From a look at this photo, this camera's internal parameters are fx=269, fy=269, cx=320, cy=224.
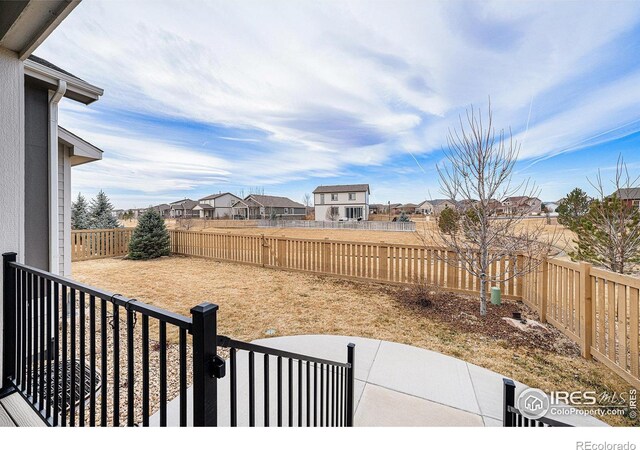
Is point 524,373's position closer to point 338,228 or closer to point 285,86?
point 285,86

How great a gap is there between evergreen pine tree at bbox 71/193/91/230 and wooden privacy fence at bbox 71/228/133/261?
256 inches

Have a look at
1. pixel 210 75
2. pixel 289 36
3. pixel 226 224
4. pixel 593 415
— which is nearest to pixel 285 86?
pixel 210 75

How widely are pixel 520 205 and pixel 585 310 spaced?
5.52ft

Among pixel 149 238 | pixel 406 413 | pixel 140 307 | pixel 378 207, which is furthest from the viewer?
pixel 378 207

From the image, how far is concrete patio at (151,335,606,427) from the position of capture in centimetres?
180

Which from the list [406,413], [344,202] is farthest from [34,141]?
[344,202]

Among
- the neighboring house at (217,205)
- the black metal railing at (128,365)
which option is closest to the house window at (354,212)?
the neighboring house at (217,205)

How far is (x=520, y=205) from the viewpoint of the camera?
381 centimetres

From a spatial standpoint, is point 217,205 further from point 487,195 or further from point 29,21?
point 29,21

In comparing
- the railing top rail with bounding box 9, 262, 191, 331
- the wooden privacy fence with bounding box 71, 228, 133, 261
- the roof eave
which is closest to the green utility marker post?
the railing top rail with bounding box 9, 262, 191, 331

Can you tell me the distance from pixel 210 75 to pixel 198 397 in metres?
5.25

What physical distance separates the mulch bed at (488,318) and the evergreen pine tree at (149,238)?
22.8 ft

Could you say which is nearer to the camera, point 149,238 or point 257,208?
point 149,238

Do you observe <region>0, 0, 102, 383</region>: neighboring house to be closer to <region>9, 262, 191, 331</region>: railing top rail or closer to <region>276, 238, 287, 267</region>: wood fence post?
<region>9, 262, 191, 331</region>: railing top rail
